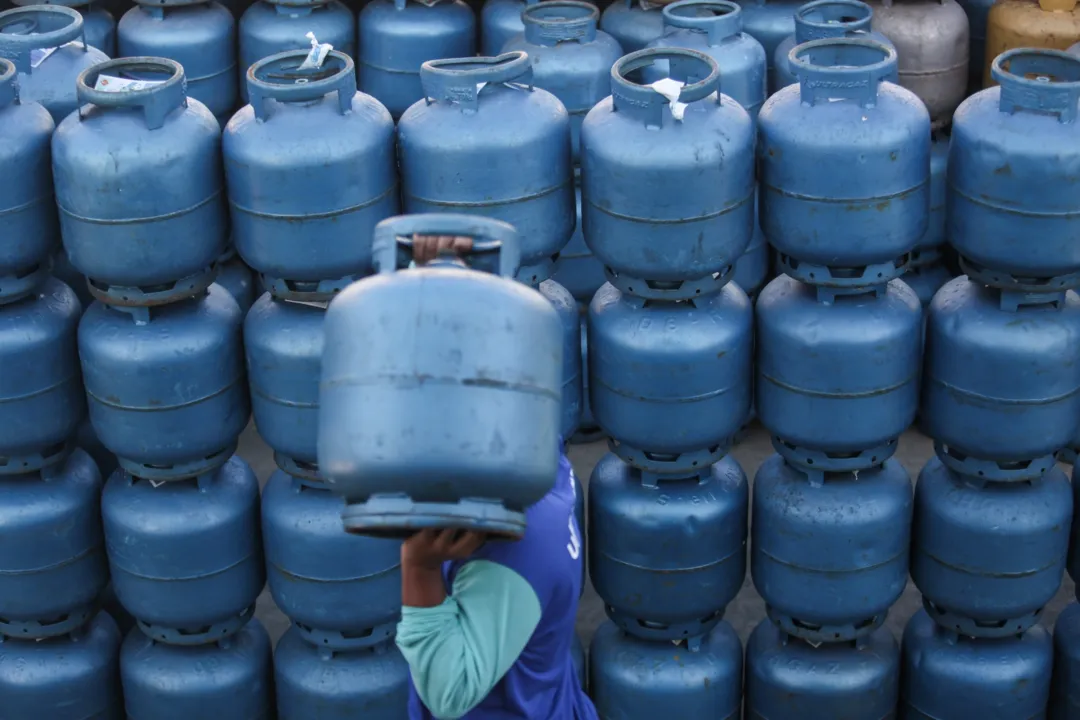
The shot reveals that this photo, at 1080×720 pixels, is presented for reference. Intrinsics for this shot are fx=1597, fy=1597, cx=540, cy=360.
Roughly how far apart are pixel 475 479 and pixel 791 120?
4.39 ft

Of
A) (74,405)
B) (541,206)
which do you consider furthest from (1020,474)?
(74,405)

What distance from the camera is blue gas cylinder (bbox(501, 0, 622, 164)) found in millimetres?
4359

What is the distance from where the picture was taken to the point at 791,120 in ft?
9.98

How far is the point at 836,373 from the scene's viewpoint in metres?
3.16

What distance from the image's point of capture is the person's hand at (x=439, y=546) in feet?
6.66

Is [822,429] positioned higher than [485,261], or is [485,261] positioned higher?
[485,261]

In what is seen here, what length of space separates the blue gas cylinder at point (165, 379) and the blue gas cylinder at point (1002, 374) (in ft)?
4.74

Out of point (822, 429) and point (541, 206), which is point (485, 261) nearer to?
point (541, 206)

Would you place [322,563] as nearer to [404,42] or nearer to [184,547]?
[184,547]

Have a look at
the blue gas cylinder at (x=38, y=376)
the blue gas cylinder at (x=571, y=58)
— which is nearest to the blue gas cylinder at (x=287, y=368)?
the blue gas cylinder at (x=38, y=376)

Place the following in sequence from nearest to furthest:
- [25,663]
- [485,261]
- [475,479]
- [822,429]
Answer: [475,479] < [485,261] < [822,429] < [25,663]

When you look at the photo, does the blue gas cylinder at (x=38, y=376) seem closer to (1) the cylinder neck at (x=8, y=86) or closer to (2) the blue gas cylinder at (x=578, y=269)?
(1) the cylinder neck at (x=8, y=86)

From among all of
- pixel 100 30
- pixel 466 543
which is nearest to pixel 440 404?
pixel 466 543

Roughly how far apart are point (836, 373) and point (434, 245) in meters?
1.26
